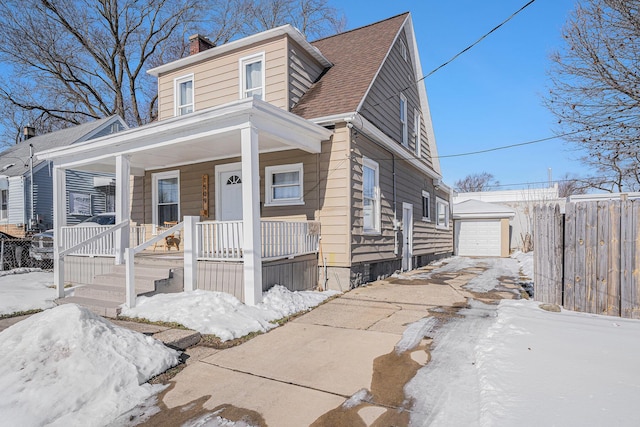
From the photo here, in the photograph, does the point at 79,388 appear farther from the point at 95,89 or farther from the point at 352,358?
the point at 95,89

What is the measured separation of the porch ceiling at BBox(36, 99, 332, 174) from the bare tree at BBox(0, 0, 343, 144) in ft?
51.8

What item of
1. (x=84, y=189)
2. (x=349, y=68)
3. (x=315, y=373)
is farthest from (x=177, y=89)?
(x=84, y=189)

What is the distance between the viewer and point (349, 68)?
32.7ft

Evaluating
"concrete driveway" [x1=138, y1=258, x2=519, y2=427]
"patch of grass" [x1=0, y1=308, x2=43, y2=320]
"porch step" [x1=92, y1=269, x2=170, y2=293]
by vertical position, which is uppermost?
"porch step" [x1=92, y1=269, x2=170, y2=293]

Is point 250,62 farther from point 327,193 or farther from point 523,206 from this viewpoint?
point 523,206

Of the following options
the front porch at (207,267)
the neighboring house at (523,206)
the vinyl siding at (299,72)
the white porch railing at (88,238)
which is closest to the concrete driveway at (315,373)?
the front porch at (207,267)

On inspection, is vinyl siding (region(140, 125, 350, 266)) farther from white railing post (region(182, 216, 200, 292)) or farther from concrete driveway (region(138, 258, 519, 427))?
white railing post (region(182, 216, 200, 292))

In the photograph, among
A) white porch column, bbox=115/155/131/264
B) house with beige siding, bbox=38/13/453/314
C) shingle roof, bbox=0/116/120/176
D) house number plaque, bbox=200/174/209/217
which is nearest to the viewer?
house with beige siding, bbox=38/13/453/314

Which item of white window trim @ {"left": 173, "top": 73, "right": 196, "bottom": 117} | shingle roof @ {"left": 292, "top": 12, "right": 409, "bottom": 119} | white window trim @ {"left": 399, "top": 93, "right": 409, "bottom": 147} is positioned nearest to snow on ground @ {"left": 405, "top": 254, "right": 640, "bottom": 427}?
shingle roof @ {"left": 292, "top": 12, "right": 409, "bottom": 119}

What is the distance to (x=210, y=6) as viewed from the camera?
2300 centimetres

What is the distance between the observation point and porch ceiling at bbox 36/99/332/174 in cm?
606

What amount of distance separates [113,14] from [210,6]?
566cm

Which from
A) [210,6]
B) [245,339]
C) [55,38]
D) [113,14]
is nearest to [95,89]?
[55,38]

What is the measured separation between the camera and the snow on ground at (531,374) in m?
2.66
